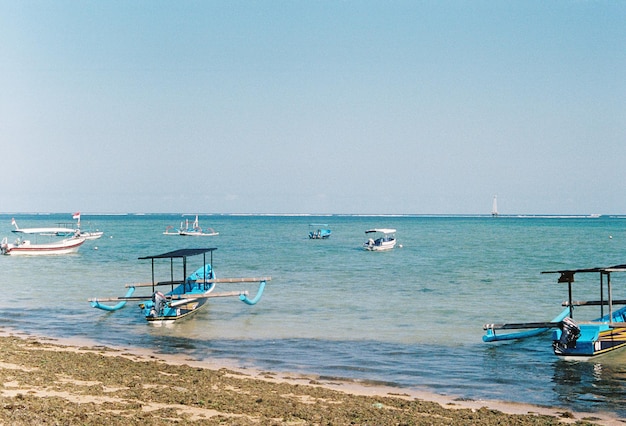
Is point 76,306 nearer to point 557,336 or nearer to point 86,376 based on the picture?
point 86,376

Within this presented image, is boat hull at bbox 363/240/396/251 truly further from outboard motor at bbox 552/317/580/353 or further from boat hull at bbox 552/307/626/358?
outboard motor at bbox 552/317/580/353

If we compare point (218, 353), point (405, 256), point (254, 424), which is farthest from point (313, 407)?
point (405, 256)

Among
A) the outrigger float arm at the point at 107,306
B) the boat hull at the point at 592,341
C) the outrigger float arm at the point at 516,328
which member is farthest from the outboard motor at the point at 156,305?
the boat hull at the point at 592,341

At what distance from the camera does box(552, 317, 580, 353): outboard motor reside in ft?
59.0

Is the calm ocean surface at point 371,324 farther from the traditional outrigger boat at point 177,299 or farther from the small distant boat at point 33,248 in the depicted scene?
the small distant boat at point 33,248

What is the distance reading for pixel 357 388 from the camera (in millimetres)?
15094

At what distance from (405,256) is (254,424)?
53493 mm

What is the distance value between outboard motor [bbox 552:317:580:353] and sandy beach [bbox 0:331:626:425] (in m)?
5.11

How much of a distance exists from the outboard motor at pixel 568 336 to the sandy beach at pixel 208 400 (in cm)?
511

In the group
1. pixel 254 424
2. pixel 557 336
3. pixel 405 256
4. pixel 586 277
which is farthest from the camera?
pixel 405 256

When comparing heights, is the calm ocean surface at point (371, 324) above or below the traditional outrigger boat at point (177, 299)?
below

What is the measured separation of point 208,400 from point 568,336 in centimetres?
1079

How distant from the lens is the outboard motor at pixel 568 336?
1798 centimetres

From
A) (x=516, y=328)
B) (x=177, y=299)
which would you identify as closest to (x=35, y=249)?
(x=177, y=299)
